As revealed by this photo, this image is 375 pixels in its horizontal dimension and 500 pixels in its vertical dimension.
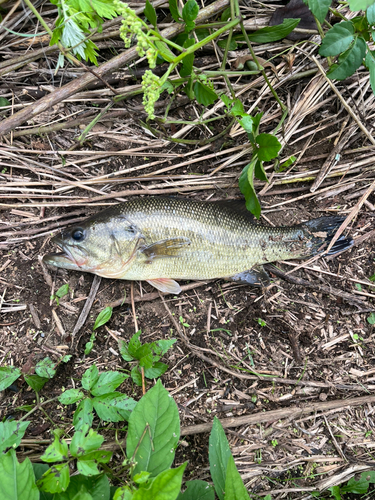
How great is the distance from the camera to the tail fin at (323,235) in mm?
4195

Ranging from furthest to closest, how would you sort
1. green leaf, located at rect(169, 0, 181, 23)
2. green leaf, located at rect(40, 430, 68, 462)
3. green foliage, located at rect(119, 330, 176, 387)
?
1. green foliage, located at rect(119, 330, 176, 387)
2. green leaf, located at rect(169, 0, 181, 23)
3. green leaf, located at rect(40, 430, 68, 462)

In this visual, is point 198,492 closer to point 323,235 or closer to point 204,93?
point 323,235

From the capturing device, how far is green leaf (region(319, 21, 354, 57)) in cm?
308

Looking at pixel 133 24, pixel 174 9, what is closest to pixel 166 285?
pixel 133 24

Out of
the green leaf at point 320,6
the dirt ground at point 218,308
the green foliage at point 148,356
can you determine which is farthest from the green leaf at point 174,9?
the green foliage at point 148,356

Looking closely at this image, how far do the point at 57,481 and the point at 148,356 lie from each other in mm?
1332

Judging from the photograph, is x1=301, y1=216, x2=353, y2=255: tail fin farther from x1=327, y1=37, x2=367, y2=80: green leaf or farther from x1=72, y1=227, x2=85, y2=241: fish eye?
x1=72, y1=227, x2=85, y2=241: fish eye

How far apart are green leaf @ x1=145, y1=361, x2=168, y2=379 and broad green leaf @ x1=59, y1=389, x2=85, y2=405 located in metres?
0.70

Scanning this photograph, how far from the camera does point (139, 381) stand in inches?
145

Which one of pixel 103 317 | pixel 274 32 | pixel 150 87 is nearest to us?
pixel 150 87

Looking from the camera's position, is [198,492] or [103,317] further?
[103,317]

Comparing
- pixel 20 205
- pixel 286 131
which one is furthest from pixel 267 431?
pixel 20 205

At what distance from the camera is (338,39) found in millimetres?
3102

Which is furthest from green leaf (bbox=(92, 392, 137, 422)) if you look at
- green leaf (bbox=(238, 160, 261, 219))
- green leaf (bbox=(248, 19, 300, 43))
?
green leaf (bbox=(248, 19, 300, 43))
